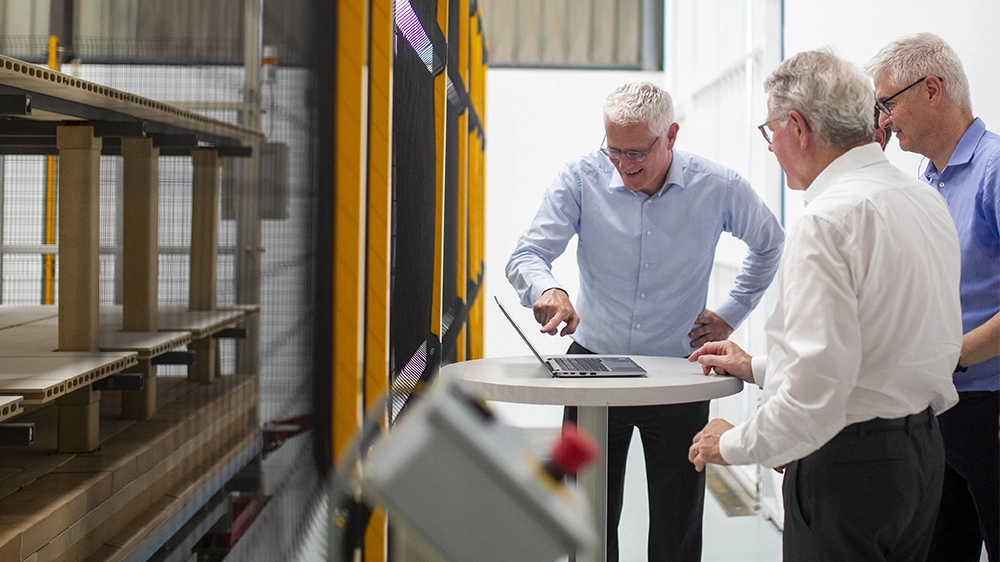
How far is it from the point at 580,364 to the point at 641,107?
84cm

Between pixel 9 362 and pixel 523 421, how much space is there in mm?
5113

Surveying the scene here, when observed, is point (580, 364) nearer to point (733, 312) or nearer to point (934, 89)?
point (733, 312)

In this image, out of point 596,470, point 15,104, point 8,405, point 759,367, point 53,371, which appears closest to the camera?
point 8,405

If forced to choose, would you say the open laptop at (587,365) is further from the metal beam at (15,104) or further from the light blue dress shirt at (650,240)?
the metal beam at (15,104)

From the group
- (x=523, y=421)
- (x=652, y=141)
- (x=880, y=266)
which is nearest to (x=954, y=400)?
(x=880, y=266)

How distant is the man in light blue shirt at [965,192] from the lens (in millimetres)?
1976

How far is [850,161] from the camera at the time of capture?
5.19ft

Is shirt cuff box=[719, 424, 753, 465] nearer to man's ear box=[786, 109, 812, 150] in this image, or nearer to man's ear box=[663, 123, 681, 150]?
man's ear box=[786, 109, 812, 150]

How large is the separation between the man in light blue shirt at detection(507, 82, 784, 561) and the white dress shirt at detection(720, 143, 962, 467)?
0.91 m

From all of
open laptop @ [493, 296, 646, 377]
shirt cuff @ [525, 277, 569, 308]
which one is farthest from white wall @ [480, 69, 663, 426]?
open laptop @ [493, 296, 646, 377]

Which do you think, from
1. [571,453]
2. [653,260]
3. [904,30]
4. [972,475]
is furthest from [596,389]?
[904,30]

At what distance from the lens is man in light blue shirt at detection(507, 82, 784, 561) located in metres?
2.46

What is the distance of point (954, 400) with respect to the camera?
1.61 metres

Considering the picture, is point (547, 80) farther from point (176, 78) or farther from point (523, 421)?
point (176, 78)
